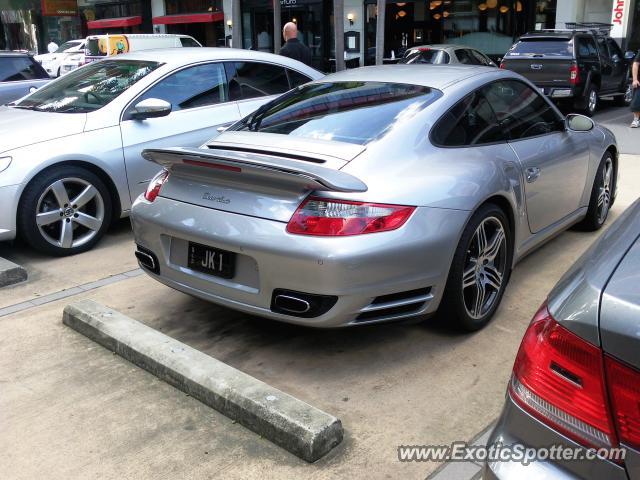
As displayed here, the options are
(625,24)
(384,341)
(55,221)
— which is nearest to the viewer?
(384,341)

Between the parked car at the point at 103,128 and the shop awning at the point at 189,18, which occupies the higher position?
the shop awning at the point at 189,18

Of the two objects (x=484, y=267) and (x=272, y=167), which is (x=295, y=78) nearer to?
(x=484, y=267)

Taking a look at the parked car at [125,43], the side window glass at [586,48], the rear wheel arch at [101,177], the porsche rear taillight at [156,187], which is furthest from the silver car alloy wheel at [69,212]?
the parked car at [125,43]

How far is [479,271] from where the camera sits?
11.8 feet

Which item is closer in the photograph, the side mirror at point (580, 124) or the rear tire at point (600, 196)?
the side mirror at point (580, 124)

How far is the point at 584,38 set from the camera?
530 inches

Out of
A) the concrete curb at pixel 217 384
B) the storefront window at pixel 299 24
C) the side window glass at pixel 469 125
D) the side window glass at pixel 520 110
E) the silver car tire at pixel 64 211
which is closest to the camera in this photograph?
the concrete curb at pixel 217 384

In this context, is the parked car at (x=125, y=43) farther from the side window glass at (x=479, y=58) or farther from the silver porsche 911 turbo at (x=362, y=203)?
the silver porsche 911 turbo at (x=362, y=203)

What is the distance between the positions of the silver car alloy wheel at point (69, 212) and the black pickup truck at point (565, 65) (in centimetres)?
1009

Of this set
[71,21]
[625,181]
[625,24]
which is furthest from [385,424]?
[71,21]

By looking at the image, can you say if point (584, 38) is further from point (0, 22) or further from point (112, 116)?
point (0, 22)

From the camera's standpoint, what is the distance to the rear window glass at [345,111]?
3.61m

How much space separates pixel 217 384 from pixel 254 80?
13.2 feet

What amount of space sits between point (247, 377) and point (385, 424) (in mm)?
672
